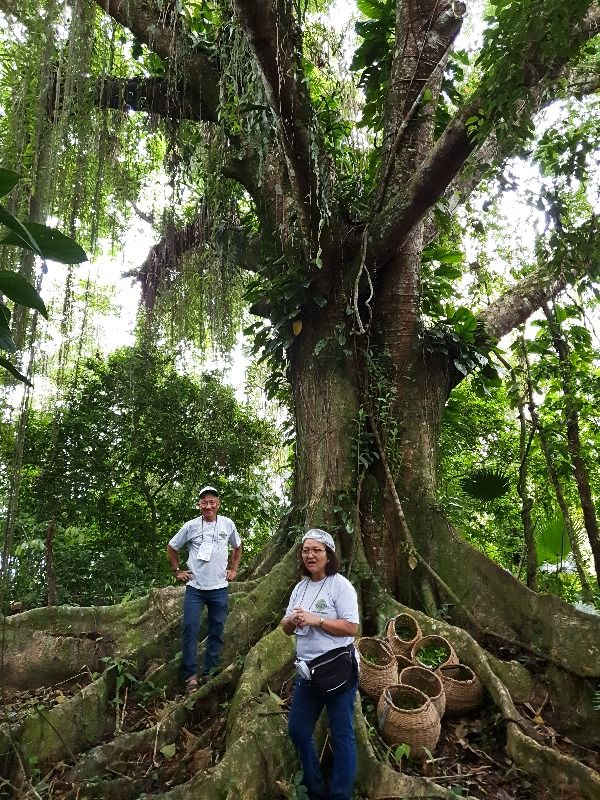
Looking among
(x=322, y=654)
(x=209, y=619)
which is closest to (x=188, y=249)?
(x=209, y=619)

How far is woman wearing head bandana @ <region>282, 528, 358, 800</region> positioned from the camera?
254 cm

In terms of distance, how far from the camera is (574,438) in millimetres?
5625

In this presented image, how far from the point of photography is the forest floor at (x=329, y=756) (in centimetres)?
288

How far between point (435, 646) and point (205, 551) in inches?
61.1

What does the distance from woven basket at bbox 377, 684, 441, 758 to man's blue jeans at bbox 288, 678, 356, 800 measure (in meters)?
0.49

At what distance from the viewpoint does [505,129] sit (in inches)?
118

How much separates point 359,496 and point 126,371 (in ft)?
10.8

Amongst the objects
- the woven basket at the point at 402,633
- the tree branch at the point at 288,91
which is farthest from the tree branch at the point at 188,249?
the woven basket at the point at 402,633

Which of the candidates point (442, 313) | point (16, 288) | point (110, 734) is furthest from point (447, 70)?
point (110, 734)

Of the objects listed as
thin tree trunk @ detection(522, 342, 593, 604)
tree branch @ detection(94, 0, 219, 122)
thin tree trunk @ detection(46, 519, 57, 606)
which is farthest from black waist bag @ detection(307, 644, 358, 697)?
thin tree trunk @ detection(46, 519, 57, 606)

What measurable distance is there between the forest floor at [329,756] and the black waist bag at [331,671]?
0.61 meters

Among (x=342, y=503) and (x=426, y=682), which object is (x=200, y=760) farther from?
(x=342, y=503)

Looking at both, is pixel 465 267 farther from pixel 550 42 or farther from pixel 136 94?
pixel 550 42

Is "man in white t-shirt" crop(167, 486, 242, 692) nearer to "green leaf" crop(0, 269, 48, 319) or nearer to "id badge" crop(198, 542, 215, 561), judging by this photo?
"id badge" crop(198, 542, 215, 561)
